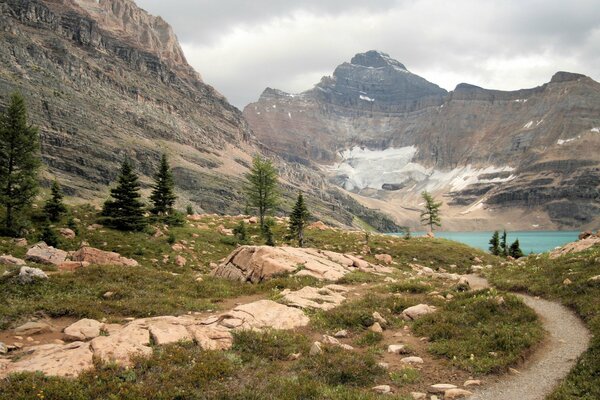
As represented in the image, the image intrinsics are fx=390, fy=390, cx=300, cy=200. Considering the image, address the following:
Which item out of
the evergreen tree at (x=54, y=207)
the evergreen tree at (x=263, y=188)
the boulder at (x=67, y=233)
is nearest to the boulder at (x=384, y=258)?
the evergreen tree at (x=263, y=188)

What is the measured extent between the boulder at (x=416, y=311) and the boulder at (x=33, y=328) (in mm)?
15414

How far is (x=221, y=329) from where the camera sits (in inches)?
621

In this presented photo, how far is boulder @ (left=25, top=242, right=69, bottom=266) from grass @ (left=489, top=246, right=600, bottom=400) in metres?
27.0

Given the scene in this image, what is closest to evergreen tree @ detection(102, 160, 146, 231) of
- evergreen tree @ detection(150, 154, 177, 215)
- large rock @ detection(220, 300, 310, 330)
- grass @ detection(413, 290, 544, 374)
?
evergreen tree @ detection(150, 154, 177, 215)

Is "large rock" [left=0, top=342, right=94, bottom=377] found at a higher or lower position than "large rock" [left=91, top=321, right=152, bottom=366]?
lower

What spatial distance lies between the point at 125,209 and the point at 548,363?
36.6 m

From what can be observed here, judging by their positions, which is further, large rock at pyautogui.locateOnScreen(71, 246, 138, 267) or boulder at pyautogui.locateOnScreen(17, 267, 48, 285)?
large rock at pyautogui.locateOnScreen(71, 246, 138, 267)

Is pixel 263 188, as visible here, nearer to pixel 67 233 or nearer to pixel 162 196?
pixel 162 196

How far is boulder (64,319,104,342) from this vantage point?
1426cm

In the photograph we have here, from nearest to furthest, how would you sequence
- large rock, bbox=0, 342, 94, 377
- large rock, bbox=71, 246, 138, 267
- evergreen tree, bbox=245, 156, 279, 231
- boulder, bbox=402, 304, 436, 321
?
large rock, bbox=0, 342, 94, 377 → boulder, bbox=402, 304, 436, 321 → large rock, bbox=71, 246, 138, 267 → evergreen tree, bbox=245, 156, 279, 231

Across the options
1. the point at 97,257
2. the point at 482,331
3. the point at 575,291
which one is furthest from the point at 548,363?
the point at 97,257

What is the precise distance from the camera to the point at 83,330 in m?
14.8

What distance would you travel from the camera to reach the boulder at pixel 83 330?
1426 cm

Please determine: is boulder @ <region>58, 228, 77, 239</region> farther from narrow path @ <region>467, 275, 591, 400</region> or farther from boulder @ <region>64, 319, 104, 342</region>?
narrow path @ <region>467, 275, 591, 400</region>
